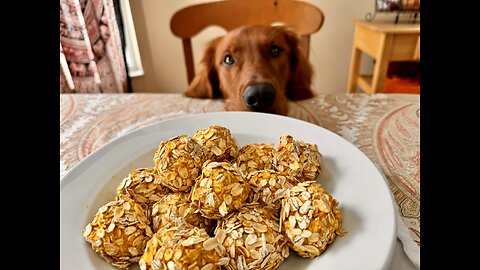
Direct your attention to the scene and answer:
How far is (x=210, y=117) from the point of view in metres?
0.56

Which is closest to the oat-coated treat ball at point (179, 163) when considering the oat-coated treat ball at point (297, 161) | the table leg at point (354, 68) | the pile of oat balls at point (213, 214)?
the pile of oat balls at point (213, 214)

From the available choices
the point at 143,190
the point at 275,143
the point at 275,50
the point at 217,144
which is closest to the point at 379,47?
the point at 275,50

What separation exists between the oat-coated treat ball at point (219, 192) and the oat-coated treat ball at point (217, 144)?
6 cm

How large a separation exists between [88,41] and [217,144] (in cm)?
25

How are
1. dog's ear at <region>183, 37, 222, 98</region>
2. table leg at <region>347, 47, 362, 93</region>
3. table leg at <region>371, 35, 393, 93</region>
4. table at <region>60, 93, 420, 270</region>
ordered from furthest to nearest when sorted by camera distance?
table leg at <region>347, 47, 362, 93</region>, table leg at <region>371, 35, 393, 93</region>, dog's ear at <region>183, 37, 222, 98</region>, table at <region>60, 93, 420, 270</region>

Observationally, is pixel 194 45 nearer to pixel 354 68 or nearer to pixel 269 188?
pixel 354 68

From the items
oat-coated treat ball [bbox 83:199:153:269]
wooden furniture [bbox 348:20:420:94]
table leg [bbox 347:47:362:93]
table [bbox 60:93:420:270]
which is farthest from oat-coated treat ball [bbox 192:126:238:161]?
table leg [bbox 347:47:362:93]

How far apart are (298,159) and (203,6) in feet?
3.36

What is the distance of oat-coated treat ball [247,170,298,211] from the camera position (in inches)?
14.2

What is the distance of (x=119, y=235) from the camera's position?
0.33 m

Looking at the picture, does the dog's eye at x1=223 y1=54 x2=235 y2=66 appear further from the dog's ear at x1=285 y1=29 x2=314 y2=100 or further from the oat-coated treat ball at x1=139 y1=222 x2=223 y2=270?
the oat-coated treat ball at x1=139 y1=222 x2=223 y2=270

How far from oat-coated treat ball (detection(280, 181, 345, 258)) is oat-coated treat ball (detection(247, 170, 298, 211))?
0.02 m
